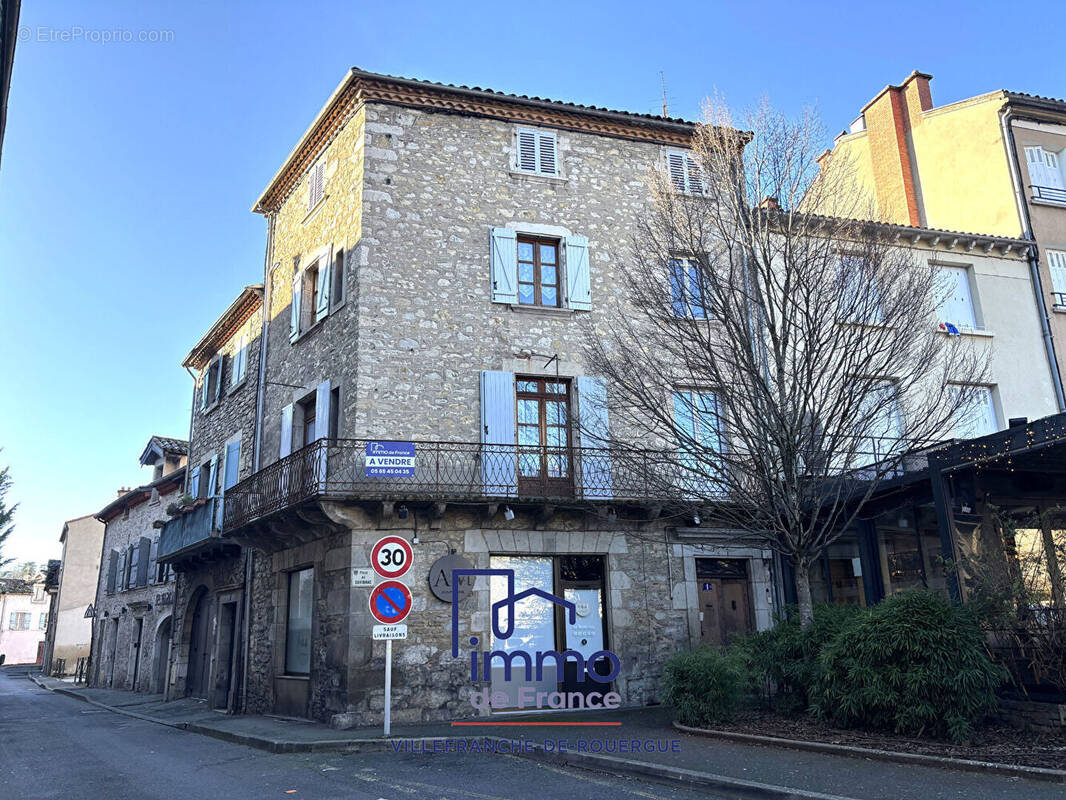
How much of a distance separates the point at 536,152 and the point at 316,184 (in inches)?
173

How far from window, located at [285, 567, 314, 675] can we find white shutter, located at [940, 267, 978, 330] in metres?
13.3

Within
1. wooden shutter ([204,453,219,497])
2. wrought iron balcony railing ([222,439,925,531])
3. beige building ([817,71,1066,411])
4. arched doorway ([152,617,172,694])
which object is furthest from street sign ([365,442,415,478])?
arched doorway ([152,617,172,694])

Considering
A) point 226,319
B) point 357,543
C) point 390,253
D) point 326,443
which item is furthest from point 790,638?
point 226,319

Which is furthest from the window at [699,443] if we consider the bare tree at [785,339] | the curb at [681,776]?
the curb at [681,776]

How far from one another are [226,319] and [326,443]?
29.4 feet

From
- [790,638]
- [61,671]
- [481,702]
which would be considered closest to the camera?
[790,638]

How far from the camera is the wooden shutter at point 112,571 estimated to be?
2925cm

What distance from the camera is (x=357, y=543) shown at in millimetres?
12570

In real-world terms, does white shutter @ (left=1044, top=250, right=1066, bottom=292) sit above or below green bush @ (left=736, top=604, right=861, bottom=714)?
above

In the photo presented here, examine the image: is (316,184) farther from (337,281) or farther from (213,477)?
(213,477)

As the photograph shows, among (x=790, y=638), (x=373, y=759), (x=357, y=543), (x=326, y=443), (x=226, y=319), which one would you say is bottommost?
(x=373, y=759)

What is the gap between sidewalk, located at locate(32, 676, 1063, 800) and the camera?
659 centimetres

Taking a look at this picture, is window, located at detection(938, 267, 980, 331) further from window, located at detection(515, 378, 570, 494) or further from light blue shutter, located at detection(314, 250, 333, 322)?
light blue shutter, located at detection(314, 250, 333, 322)

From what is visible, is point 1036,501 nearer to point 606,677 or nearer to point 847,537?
point 847,537
